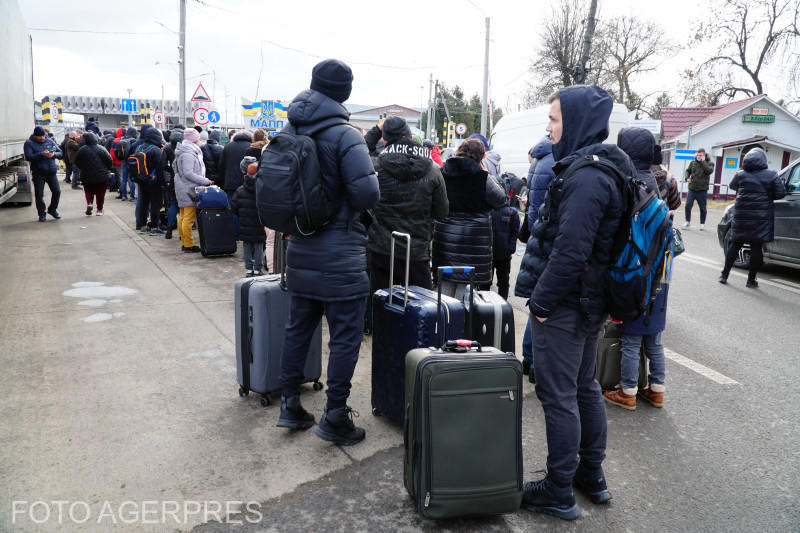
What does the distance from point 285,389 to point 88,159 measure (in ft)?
34.6

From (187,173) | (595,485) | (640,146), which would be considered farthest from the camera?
(187,173)

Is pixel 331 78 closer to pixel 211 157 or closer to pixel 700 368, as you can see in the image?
pixel 700 368

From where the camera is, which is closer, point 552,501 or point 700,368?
point 552,501

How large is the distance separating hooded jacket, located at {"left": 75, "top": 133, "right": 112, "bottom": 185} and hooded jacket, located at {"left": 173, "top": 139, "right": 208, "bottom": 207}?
3.94 metres

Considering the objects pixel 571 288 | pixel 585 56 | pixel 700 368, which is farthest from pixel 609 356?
pixel 585 56

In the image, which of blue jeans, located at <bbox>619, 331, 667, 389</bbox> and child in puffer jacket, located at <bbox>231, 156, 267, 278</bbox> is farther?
child in puffer jacket, located at <bbox>231, 156, 267, 278</bbox>

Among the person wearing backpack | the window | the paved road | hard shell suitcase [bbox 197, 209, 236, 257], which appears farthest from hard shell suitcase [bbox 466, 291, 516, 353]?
the window

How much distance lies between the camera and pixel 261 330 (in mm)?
3949

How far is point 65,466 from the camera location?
10.3 feet

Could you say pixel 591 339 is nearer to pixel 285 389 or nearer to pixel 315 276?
pixel 315 276

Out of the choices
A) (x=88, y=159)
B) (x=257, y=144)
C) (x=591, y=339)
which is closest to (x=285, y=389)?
(x=591, y=339)

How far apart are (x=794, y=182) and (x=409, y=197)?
7561mm

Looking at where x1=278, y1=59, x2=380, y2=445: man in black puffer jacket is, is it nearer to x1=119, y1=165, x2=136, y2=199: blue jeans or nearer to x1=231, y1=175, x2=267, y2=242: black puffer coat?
x1=231, y1=175, x2=267, y2=242: black puffer coat

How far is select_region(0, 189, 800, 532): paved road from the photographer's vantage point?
287 cm
